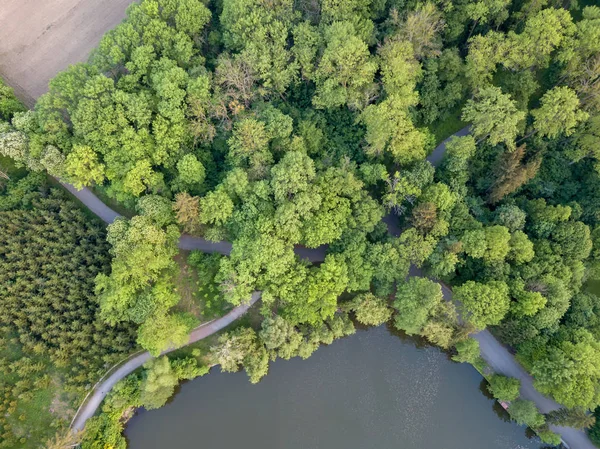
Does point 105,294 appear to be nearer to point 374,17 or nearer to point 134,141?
point 134,141

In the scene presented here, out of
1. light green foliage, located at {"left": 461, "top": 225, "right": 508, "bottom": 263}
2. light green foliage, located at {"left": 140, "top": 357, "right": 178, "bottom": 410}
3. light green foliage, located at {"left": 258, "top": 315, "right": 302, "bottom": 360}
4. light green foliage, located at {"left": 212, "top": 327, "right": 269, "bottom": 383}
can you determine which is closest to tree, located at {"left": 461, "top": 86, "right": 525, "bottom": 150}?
light green foliage, located at {"left": 461, "top": 225, "right": 508, "bottom": 263}

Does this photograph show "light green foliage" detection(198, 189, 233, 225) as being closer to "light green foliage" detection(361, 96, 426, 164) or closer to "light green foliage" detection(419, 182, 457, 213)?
"light green foliage" detection(361, 96, 426, 164)

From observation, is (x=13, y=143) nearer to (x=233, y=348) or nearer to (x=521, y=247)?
(x=233, y=348)

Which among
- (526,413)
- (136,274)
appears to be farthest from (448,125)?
(136,274)

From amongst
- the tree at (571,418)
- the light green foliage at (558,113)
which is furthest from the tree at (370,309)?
the light green foliage at (558,113)

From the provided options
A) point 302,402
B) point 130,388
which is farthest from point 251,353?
point 130,388
